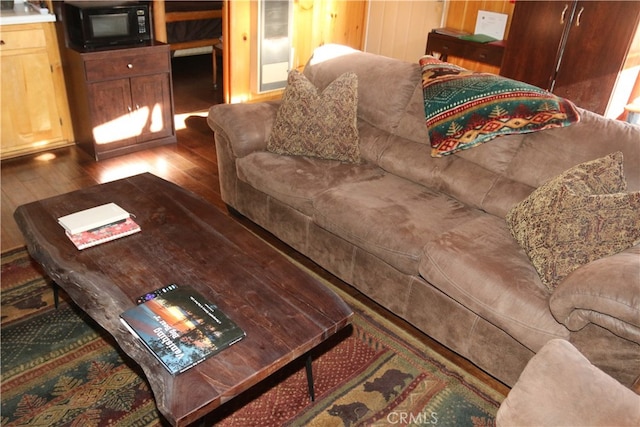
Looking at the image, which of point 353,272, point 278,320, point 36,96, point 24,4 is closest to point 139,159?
point 36,96

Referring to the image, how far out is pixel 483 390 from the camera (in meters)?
2.01

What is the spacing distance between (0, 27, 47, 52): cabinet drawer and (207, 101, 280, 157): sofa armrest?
4.95ft

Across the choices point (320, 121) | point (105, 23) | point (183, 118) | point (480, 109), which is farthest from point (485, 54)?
point (105, 23)

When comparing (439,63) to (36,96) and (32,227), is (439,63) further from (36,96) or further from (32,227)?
(36,96)

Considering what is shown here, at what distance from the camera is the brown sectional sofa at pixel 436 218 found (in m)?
1.72

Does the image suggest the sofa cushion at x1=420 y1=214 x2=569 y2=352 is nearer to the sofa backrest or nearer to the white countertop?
the sofa backrest

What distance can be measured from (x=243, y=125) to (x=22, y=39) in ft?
5.84

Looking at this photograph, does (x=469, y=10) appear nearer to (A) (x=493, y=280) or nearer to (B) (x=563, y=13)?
(B) (x=563, y=13)

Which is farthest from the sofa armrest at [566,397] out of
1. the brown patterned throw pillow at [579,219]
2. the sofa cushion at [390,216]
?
the sofa cushion at [390,216]

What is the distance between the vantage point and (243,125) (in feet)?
9.30

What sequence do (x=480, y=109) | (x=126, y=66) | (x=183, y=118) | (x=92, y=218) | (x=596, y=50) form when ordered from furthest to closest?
(x=183, y=118) < (x=596, y=50) < (x=126, y=66) < (x=480, y=109) < (x=92, y=218)

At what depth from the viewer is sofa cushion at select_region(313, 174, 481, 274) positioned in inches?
84.4

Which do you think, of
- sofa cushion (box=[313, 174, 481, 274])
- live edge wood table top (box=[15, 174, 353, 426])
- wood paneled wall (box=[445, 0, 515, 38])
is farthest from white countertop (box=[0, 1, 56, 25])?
wood paneled wall (box=[445, 0, 515, 38])

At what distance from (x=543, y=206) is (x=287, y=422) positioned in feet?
4.21
